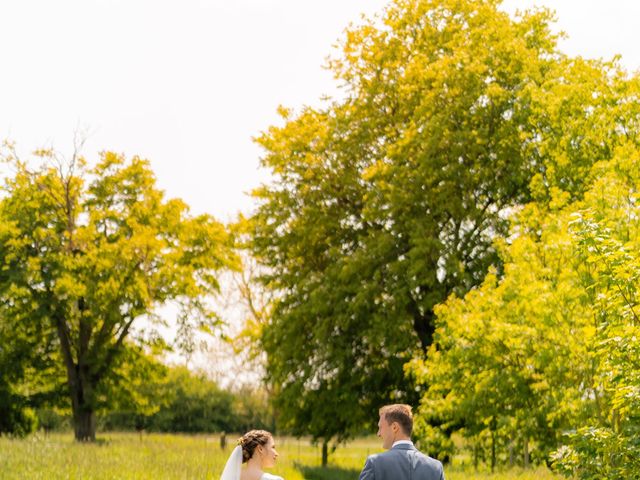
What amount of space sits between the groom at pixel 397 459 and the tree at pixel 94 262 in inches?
1251

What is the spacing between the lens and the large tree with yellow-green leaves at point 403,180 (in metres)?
28.7

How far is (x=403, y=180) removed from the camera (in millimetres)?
29766

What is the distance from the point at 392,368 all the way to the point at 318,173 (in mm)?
7266

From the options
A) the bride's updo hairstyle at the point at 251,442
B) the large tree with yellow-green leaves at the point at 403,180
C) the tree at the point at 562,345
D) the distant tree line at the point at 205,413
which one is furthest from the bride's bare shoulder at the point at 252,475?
the distant tree line at the point at 205,413

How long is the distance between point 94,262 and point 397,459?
3237 cm

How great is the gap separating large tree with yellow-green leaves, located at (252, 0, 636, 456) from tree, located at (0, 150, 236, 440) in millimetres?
6916

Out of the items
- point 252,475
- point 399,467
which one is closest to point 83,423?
point 252,475

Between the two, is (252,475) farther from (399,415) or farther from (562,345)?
(562,345)

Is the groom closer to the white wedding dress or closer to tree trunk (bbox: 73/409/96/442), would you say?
the white wedding dress

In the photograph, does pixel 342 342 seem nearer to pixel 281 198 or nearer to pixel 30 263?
pixel 281 198

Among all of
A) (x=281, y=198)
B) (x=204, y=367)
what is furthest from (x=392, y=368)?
(x=204, y=367)

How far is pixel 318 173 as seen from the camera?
33375mm

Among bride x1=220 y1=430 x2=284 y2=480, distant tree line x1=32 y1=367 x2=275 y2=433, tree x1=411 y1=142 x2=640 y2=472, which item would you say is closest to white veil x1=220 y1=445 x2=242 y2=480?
bride x1=220 y1=430 x2=284 y2=480

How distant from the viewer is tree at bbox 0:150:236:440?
3831 centimetres
